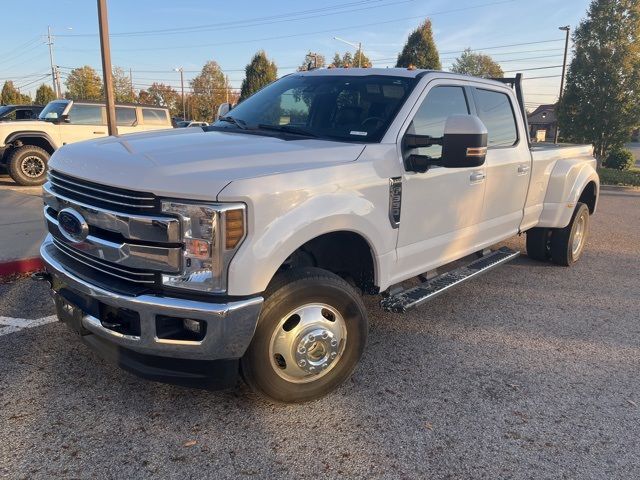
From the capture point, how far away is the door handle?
4.10 meters

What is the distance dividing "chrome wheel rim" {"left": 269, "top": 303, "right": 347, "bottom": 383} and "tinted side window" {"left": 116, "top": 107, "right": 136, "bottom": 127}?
11234mm

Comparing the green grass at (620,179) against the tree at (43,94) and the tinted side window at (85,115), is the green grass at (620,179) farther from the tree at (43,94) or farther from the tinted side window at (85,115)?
the tree at (43,94)

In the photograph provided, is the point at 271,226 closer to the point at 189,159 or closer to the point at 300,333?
the point at 189,159

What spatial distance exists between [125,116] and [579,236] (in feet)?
34.6

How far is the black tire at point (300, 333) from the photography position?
2742 mm

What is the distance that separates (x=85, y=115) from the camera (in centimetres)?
1220

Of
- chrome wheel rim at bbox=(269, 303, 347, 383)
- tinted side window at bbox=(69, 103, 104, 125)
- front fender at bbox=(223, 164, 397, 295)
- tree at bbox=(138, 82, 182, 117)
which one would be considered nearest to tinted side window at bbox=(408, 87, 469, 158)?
front fender at bbox=(223, 164, 397, 295)

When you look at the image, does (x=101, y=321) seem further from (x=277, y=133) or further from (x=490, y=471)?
(x=490, y=471)

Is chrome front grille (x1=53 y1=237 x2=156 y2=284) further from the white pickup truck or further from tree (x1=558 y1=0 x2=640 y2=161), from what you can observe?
tree (x1=558 y1=0 x2=640 y2=161)

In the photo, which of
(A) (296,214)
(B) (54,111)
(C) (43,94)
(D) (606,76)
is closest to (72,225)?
(A) (296,214)

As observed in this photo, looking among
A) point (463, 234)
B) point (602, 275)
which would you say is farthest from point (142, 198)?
point (602, 275)

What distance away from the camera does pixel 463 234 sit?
4.22 m

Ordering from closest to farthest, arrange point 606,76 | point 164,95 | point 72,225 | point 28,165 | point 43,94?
point 72,225 → point 28,165 → point 606,76 → point 43,94 → point 164,95

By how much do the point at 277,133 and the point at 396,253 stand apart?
1.14m
